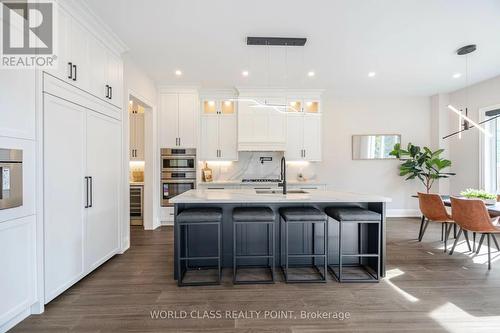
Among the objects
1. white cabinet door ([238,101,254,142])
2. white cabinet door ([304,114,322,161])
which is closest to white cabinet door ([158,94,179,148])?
white cabinet door ([238,101,254,142])

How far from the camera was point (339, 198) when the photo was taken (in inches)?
109

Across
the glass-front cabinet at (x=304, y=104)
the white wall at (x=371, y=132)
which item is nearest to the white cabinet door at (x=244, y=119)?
the glass-front cabinet at (x=304, y=104)

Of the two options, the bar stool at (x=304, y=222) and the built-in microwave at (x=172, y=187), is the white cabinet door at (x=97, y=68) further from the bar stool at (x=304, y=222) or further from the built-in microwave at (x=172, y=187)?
the bar stool at (x=304, y=222)

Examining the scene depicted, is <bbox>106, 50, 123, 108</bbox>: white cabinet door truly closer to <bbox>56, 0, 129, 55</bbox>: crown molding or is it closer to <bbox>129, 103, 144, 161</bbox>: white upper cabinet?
<bbox>56, 0, 129, 55</bbox>: crown molding

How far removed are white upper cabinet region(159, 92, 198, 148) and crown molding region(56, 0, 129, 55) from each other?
1.75 m

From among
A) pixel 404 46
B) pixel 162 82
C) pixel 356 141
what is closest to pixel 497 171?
pixel 356 141

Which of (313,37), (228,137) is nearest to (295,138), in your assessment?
(228,137)

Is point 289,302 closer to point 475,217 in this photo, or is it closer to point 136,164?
point 475,217

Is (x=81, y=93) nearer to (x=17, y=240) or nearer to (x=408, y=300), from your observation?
(x=17, y=240)

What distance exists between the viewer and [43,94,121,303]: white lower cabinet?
2262mm

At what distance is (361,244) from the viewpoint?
122 inches

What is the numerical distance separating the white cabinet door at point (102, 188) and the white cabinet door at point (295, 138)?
10.7 feet

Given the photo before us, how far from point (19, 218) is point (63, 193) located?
1.56 ft

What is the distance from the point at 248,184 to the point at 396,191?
3648mm
